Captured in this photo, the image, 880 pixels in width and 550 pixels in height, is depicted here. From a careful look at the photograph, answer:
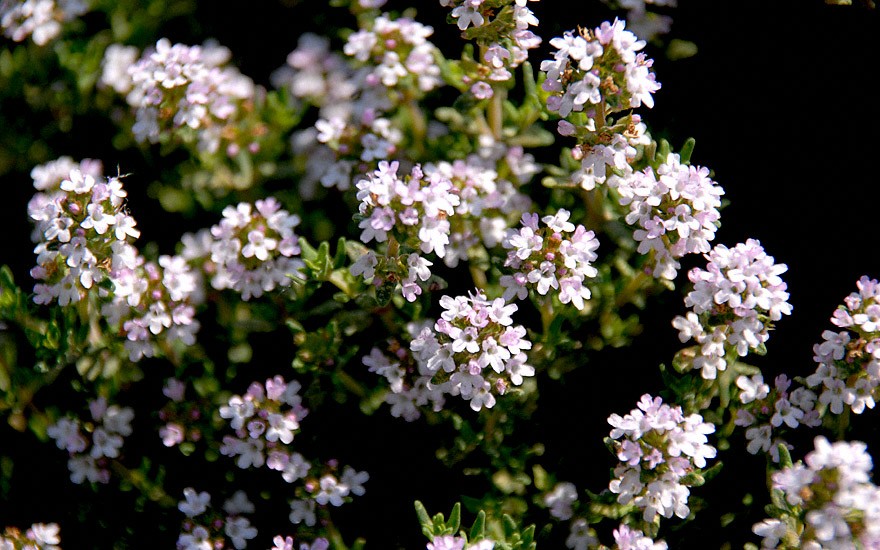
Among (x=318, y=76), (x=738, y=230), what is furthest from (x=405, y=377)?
(x=318, y=76)

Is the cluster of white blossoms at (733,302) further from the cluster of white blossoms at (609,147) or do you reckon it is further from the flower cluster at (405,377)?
the flower cluster at (405,377)

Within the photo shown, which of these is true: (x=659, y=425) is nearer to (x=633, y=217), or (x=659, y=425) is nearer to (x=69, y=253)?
(x=633, y=217)

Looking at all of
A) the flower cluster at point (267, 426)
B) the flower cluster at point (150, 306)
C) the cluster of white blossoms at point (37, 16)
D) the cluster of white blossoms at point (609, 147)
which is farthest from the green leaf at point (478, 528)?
the cluster of white blossoms at point (37, 16)

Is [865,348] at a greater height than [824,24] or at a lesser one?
lesser

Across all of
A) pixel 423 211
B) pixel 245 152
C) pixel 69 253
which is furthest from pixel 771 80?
pixel 69 253

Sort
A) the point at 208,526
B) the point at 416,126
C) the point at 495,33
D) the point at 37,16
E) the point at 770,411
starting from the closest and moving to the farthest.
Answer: the point at 770,411, the point at 495,33, the point at 208,526, the point at 416,126, the point at 37,16

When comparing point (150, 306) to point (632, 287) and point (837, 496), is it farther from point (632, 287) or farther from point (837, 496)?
point (837, 496)
